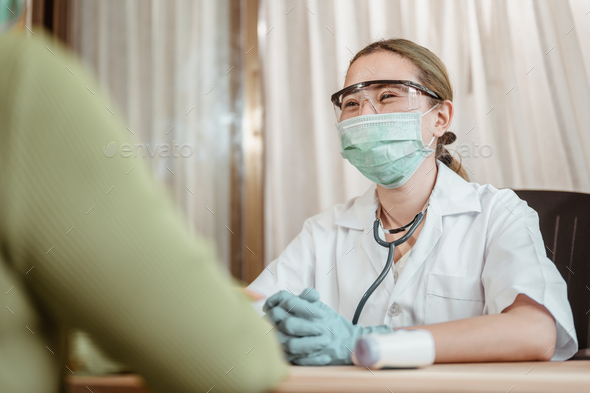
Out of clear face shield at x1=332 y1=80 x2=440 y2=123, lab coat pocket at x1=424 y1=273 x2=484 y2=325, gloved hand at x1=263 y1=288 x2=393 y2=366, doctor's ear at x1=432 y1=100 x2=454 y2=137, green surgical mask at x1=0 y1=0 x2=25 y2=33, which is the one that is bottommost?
lab coat pocket at x1=424 y1=273 x2=484 y2=325

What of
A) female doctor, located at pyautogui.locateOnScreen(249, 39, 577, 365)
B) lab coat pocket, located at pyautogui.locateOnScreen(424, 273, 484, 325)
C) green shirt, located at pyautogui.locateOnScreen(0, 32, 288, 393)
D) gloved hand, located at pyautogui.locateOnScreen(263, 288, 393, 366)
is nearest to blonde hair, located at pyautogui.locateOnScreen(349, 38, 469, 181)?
female doctor, located at pyautogui.locateOnScreen(249, 39, 577, 365)

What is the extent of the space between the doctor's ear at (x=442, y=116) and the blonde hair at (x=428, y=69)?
20mm

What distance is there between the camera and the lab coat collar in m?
1.30

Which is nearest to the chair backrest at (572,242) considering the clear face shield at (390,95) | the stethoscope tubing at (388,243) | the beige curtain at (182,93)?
the stethoscope tubing at (388,243)

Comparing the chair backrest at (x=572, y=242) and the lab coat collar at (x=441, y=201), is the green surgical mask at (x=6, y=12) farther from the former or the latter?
the chair backrest at (x=572, y=242)

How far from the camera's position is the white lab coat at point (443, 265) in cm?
101

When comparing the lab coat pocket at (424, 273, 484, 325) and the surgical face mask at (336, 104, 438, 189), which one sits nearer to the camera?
the lab coat pocket at (424, 273, 484, 325)

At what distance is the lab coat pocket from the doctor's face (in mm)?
450

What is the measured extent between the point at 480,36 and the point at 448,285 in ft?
3.27

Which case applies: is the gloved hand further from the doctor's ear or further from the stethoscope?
the doctor's ear

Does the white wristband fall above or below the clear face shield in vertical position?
below

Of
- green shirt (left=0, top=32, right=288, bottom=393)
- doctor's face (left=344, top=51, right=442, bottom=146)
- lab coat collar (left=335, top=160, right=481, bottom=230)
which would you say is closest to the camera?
green shirt (left=0, top=32, right=288, bottom=393)

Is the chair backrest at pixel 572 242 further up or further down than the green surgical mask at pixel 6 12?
further down

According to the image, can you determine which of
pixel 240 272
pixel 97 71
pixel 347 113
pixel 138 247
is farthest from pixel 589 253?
pixel 97 71
